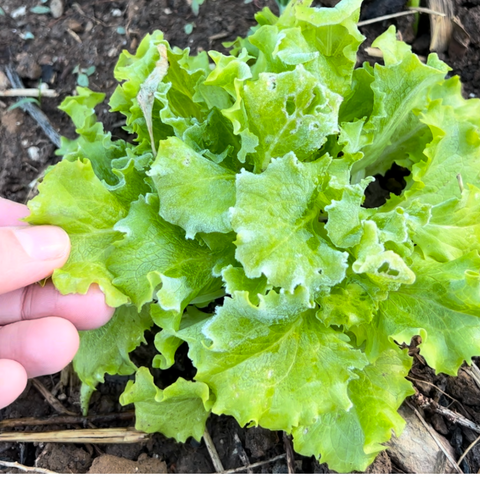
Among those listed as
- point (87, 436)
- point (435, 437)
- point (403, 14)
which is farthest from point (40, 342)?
point (403, 14)

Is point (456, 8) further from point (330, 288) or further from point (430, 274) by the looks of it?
point (330, 288)

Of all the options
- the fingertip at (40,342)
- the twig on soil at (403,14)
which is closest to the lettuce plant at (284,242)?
the fingertip at (40,342)

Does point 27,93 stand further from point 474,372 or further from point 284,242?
point 474,372

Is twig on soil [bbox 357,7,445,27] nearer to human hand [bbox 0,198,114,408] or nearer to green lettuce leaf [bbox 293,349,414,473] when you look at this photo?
green lettuce leaf [bbox 293,349,414,473]

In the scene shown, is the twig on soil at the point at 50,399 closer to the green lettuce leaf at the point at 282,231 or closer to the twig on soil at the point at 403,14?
the green lettuce leaf at the point at 282,231

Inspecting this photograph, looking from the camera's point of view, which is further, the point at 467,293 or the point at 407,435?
the point at 407,435

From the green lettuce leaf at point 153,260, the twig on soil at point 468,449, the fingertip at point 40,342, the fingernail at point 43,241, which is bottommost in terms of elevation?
the twig on soil at point 468,449

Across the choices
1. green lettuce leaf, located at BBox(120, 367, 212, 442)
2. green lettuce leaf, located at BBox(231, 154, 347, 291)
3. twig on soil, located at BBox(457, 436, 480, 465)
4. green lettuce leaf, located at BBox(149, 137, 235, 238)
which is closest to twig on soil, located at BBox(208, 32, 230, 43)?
green lettuce leaf, located at BBox(149, 137, 235, 238)

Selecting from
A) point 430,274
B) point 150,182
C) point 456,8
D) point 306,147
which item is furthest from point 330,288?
point 456,8
